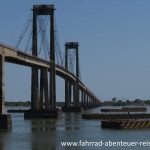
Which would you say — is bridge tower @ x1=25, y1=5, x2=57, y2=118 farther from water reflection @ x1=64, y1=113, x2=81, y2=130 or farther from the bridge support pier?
the bridge support pier

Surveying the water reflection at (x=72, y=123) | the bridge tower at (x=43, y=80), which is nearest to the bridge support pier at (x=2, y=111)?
the water reflection at (x=72, y=123)

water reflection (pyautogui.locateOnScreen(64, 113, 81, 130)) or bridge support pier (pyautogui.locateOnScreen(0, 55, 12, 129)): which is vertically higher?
bridge support pier (pyautogui.locateOnScreen(0, 55, 12, 129))

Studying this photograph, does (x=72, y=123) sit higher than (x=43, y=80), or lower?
lower

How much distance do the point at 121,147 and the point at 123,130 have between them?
72.7 ft

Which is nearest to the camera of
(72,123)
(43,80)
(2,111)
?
(2,111)

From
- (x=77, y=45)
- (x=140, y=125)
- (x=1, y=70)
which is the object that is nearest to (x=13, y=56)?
(x=1, y=70)

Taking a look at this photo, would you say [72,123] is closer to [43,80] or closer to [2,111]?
[2,111]

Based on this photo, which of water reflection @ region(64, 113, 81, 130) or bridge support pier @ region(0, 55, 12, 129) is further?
water reflection @ region(64, 113, 81, 130)

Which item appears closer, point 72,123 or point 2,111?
point 2,111

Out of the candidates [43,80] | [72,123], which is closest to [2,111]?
[72,123]

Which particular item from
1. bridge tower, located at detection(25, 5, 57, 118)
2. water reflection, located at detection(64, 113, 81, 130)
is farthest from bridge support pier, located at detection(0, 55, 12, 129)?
bridge tower, located at detection(25, 5, 57, 118)

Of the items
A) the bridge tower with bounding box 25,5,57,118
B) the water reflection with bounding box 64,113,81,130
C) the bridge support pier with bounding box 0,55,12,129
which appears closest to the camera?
the bridge support pier with bounding box 0,55,12,129

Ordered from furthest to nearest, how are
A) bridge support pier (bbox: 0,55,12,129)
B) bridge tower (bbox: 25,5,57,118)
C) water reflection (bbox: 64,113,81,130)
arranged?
bridge tower (bbox: 25,5,57,118), water reflection (bbox: 64,113,81,130), bridge support pier (bbox: 0,55,12,129)

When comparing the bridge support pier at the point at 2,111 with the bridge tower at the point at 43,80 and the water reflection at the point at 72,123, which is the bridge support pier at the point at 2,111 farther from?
the bridge tower at the point at 43,80
